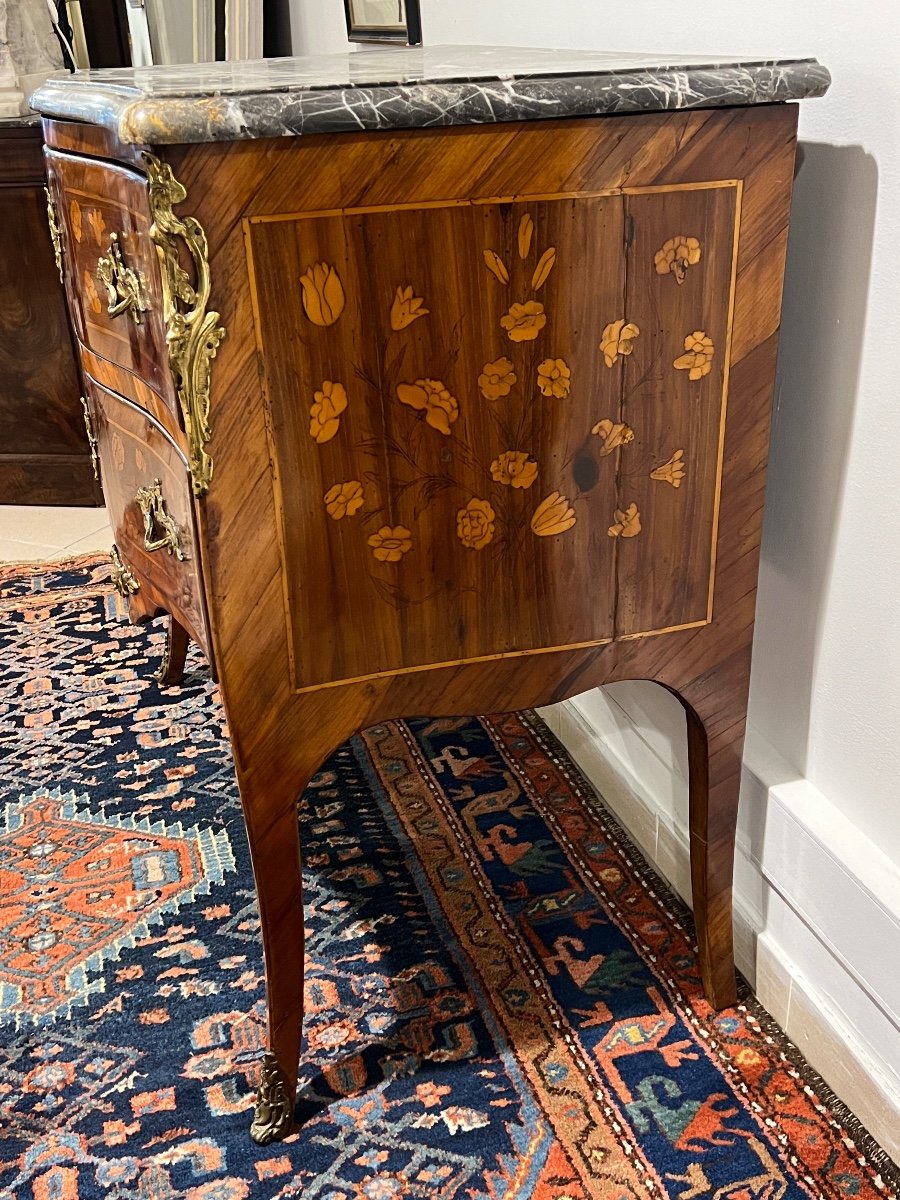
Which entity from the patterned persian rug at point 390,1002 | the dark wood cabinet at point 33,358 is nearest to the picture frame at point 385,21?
the dark wood cabinet at point 33,358

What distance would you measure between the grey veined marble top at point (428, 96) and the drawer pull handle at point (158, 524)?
404 mm

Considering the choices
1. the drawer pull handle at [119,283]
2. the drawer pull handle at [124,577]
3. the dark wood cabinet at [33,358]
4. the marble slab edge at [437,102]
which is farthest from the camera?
the dark wood cabinet at [33,358]

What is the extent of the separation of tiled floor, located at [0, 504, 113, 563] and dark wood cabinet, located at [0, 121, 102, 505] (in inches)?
2.5

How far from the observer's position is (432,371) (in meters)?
1.07

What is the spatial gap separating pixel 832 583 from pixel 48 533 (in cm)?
257

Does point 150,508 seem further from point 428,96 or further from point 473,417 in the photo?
point 428,96

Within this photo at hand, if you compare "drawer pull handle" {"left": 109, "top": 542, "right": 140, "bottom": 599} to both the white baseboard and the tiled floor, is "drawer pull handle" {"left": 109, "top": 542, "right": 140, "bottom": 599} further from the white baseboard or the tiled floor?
the tiled floor

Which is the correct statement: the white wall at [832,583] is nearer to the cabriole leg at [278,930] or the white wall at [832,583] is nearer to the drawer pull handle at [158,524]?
the cabriole leg at [278,930]

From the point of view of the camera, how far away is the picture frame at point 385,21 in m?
2.26

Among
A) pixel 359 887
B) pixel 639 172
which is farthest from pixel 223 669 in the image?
pixel 359 887

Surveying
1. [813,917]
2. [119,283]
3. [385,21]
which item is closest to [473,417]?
[119,283]

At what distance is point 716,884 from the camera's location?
4.70 ft

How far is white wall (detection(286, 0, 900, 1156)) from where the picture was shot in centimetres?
114

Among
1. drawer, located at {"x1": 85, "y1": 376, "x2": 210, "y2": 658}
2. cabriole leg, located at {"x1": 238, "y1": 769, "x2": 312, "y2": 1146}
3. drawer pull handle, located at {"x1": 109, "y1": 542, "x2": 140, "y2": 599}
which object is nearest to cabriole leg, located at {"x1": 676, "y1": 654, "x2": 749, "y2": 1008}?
cabriole leg, located at {"x1": 238, "y1": 769, "x2": 312, "y2": 1146}
